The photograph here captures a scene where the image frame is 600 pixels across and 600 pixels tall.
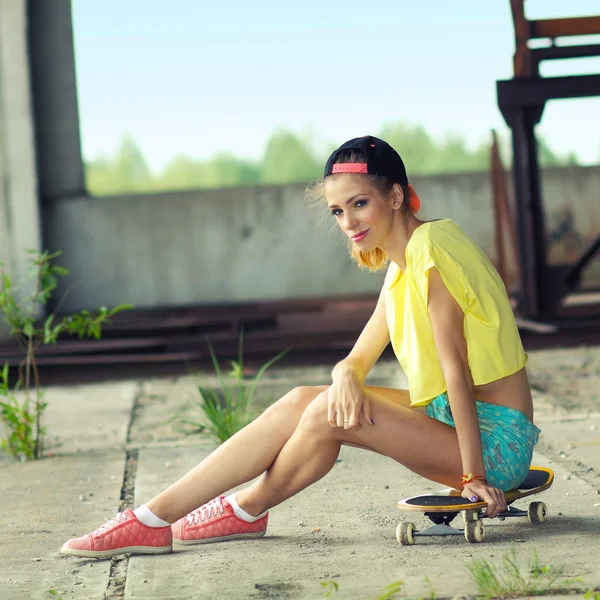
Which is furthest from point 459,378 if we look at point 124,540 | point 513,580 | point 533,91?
point 533,91

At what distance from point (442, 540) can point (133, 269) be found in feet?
26.5

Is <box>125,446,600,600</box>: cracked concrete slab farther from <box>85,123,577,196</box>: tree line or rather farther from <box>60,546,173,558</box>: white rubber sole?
<box>85,123,577,196</box>: tree line

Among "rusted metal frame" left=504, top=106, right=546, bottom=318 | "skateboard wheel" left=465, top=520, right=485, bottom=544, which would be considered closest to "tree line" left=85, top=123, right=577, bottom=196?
"rusted metal frame" left=504, top=106, right=546, bottom=318

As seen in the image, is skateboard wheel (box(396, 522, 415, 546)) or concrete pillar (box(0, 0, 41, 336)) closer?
skateboard wheel (box(396, 522, 415, 546))

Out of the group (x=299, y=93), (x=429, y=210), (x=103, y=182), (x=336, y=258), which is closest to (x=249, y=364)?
(x=336, y=258)

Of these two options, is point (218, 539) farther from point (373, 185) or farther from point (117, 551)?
point (373, 185)

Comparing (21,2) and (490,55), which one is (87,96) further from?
(490,55)

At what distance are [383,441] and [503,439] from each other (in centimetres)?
34

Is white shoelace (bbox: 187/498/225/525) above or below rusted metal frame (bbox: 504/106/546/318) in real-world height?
below

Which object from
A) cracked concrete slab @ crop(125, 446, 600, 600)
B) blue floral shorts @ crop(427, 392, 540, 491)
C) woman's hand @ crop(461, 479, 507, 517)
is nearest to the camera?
cracked concrete slab @ crop(125, 446, 600, 600)

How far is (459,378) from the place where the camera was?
270cm

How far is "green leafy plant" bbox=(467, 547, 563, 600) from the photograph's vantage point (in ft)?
7.67

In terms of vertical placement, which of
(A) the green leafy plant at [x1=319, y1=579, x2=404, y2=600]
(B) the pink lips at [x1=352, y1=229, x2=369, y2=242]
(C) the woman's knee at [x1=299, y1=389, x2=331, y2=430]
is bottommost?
(A) the green leafy plant at [x1=319, y1=579, x2=404, y2=600]

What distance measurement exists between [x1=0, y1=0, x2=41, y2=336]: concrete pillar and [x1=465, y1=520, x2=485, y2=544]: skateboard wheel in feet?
23.4
